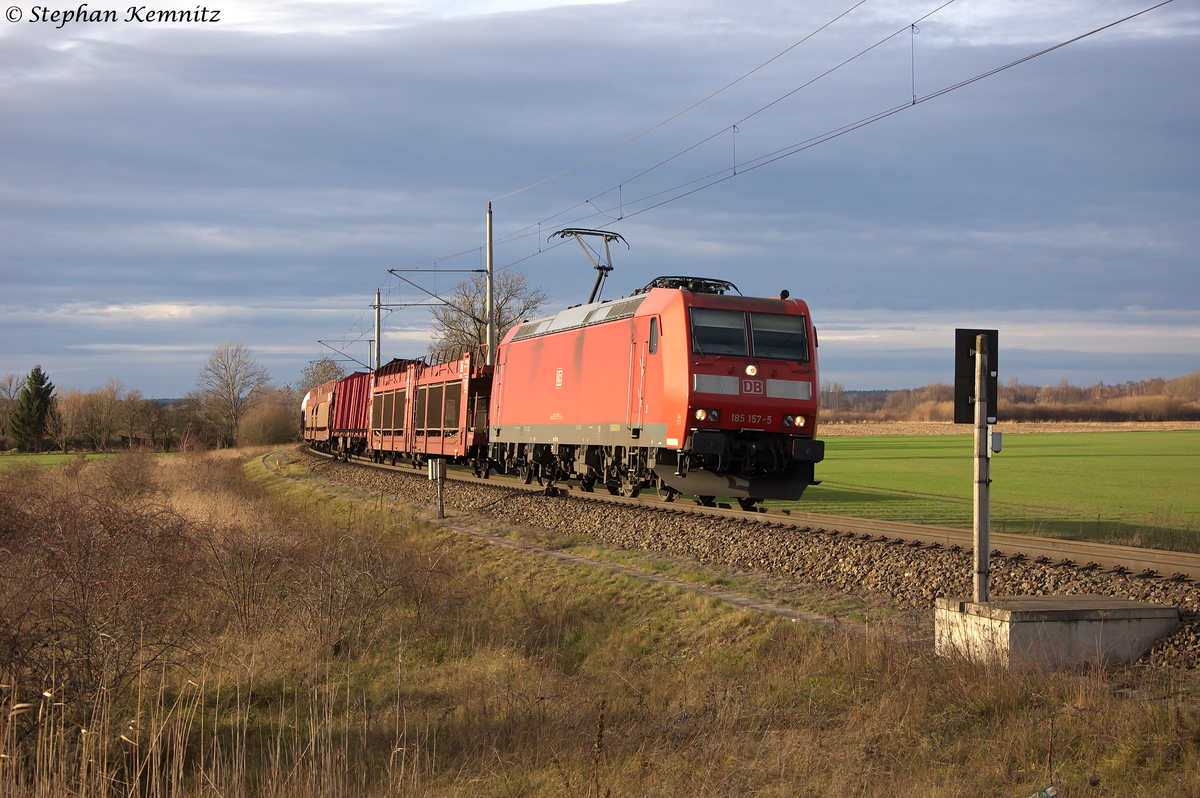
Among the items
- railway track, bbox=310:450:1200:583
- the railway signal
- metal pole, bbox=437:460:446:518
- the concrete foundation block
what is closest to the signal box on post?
the railway signal

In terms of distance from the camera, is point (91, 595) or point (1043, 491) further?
point (1043, 491)

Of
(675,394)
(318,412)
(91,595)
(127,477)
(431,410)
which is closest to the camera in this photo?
(91,595)

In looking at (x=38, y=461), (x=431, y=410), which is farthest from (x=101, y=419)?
(x=431, y=410)

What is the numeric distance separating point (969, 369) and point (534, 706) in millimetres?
4943

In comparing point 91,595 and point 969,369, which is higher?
point 969,369

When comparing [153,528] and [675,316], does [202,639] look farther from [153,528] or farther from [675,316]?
[675,316]

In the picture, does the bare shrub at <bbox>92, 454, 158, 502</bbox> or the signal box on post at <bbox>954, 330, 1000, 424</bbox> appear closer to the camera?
the signal box on post at <bbox>954, 330, 1000, 424</bbox>

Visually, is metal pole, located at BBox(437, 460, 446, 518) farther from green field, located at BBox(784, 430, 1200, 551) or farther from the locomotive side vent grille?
green field, located at BBox(784, 430, 1200, 551)

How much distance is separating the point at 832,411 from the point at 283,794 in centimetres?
12321

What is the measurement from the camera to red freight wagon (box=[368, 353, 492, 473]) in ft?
91.1

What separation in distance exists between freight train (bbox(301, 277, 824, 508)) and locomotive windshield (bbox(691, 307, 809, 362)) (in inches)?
0.8

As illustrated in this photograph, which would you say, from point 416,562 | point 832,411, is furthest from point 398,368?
point 832,411

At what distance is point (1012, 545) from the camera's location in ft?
40.6

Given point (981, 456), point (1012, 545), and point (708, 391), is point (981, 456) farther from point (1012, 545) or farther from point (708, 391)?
point (708, 391)
